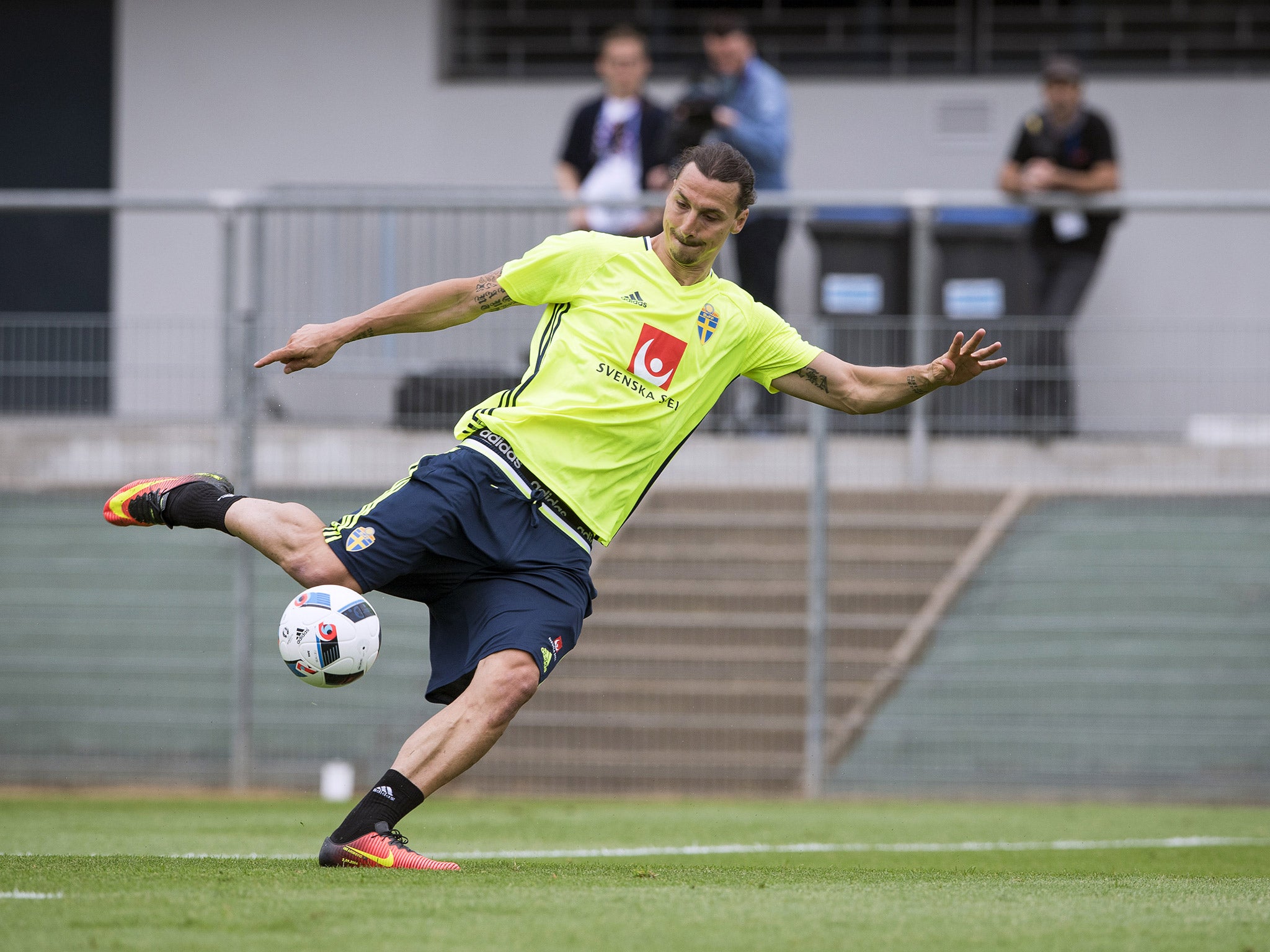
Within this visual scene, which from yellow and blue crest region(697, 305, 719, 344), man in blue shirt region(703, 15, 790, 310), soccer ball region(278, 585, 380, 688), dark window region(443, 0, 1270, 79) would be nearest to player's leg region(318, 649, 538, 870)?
soccer ball region(278, 585, 380, 688)

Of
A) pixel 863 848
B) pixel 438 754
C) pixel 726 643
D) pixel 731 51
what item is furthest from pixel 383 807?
pixel 731 51

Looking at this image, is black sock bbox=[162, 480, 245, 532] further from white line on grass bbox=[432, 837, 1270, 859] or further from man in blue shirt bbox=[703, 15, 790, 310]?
man in blue shirt bbox=[703, 15, 790, 310]

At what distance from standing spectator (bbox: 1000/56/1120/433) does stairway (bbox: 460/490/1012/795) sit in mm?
1550

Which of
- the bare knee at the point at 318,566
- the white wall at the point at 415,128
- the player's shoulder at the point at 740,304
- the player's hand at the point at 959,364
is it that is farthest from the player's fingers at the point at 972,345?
the white wall at the point at 415,128

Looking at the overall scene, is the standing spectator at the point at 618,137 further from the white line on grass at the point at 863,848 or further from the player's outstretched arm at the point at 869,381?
the white line on grass at the point at 863,848

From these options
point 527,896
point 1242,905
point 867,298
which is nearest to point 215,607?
point 867,298

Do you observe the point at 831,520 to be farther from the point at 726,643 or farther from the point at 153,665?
the point at 153,665

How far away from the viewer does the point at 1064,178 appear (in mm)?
10242

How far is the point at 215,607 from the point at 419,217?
2.71m

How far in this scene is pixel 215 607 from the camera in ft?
32.1

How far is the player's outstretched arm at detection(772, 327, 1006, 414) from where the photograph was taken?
580 cm

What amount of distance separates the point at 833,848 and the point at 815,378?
2.26 meters

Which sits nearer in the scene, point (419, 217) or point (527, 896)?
point (527, 896)

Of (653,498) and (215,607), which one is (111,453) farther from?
(653,498)
